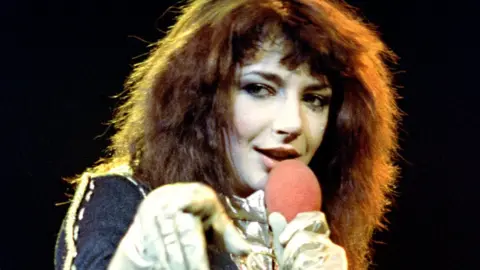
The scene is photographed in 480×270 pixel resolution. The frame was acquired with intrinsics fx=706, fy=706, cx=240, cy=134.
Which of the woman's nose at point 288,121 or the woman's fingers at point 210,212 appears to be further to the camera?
the woman's nose at point 288,121

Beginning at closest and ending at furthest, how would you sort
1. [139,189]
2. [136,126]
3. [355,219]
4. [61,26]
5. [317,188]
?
[317,188] < [139,189] < [136,126] < [355,219] < [61,26]

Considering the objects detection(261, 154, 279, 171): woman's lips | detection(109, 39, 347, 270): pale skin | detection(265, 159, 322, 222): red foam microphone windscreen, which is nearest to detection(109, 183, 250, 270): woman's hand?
detection(109, 39, 347, 270): pale skin

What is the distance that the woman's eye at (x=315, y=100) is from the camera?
3.59 feet

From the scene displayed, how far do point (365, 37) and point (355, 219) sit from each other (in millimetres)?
321

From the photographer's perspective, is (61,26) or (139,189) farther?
(61,26)

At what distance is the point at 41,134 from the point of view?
1.33 meters

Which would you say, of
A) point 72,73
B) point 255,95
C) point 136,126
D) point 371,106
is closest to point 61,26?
point 72,73

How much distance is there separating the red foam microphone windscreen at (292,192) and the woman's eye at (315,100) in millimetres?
214

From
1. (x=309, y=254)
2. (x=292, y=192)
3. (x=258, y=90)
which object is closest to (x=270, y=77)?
(x=258, y=90)

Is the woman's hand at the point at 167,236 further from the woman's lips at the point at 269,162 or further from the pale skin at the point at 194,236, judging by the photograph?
the woman's lips at the point at 269,162

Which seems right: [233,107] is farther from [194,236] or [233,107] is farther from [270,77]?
[194,236]

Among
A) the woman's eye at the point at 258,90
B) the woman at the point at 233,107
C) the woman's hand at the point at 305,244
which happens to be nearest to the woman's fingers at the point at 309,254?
the woman's hand at the point at 305,244

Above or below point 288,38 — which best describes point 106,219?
below

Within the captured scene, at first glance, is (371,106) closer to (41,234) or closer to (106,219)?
(106,219)
